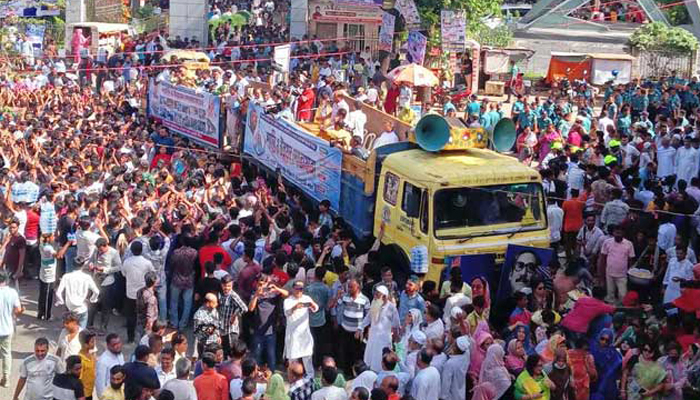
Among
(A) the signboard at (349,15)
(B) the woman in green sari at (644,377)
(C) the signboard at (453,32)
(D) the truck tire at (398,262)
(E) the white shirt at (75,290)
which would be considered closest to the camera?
(B) the woman in green sari at (644,377)

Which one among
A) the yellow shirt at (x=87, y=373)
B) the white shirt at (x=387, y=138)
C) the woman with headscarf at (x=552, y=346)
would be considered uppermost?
the white shirt at (x=387, y=138)

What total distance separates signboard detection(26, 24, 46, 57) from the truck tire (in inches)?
1012

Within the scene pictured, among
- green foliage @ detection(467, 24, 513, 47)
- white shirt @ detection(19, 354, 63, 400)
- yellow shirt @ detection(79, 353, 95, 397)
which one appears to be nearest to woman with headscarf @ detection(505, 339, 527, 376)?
yellow shirt @ detection(79, 353, 95, 397)

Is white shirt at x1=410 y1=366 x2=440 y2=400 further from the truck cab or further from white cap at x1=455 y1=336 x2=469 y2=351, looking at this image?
the truck cab

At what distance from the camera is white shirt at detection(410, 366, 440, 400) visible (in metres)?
9.70

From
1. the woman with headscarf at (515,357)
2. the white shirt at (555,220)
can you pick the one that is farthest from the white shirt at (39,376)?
the white shirt at (555,220)

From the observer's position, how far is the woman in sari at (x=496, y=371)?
10.1 meters

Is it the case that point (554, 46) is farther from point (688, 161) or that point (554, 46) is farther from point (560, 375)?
point (560, 375)

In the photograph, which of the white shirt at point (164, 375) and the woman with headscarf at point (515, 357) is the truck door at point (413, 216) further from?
the white shirt at point (164, 375)

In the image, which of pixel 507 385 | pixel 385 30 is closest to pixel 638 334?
pixel 507 385

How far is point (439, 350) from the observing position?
402 inches

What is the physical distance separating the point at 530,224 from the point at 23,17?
38655mm

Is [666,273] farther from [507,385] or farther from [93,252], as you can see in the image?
[93,252]

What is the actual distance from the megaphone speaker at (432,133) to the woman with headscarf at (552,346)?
455cm
